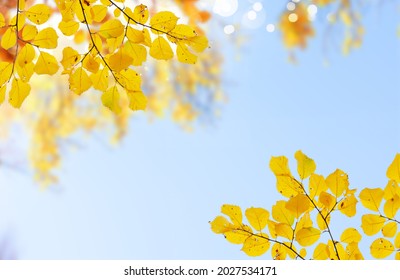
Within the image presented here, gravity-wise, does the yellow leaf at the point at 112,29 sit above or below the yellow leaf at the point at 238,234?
above

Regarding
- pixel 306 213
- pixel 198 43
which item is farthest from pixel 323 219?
pixel 198 43

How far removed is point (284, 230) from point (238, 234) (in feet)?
0.17

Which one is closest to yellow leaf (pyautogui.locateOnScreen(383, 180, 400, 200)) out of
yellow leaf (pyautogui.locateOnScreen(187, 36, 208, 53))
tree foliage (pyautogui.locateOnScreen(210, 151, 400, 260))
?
tree foliage (pyautogui.locateOnScreen(210, 151, 400, 260))

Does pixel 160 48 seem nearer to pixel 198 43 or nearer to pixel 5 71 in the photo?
pixel 198 43

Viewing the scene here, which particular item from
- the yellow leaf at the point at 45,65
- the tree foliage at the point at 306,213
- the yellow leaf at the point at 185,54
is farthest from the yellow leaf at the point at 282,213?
the yellow leaf at the point at 45,65

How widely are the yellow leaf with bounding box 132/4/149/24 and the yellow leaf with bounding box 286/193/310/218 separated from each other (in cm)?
26

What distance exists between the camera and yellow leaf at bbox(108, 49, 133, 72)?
0.48 meters

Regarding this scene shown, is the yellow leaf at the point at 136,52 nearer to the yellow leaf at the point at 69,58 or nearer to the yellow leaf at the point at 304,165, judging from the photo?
the yellow leaf at the point at 69,58

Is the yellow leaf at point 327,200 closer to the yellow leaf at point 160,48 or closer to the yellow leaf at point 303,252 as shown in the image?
the yellow leaf at point 303,252

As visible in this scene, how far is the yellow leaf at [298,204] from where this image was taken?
1.53 ft

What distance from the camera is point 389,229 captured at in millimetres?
474

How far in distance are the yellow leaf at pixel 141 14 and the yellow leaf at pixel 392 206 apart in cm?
33

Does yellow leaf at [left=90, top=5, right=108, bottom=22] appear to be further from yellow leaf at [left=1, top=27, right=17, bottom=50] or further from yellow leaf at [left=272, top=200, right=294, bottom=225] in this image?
yellow leaf at [left=272, top=200, right=294, bottom=225]

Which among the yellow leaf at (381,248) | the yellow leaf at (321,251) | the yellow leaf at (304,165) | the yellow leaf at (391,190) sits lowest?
the yellow leaf at (381,248)
